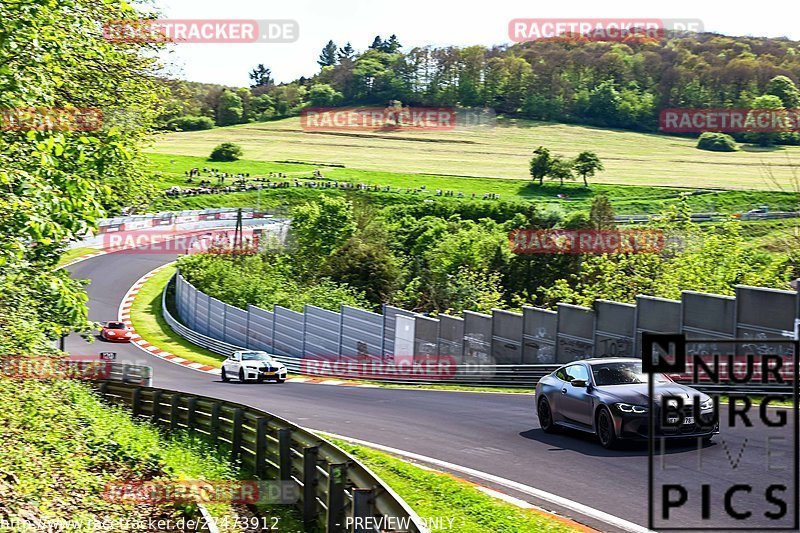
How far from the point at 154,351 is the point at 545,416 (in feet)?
137

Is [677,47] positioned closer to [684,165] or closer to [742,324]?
[684,165]

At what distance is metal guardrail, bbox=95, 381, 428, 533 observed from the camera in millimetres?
9633

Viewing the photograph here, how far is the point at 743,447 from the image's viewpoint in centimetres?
1323

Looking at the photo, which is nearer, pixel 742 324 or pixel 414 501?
pixel 414 501

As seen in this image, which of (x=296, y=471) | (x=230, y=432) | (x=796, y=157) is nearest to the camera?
(x=296, y=471)

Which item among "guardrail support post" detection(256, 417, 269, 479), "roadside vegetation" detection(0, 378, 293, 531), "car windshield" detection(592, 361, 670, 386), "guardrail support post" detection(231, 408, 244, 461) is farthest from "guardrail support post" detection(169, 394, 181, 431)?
"car windshield" detection(592, 361, 670, 386)

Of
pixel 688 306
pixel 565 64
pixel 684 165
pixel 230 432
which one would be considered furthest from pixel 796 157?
pixel 230 432

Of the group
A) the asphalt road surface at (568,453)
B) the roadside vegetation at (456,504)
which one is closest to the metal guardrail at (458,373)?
the asphalt road surface at (568,453)

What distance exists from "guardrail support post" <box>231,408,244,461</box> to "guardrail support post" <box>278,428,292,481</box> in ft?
8.61

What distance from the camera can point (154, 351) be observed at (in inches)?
2141

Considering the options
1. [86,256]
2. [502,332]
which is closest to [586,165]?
[86,256]

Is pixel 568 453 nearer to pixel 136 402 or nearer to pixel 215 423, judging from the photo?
pixel 215 423

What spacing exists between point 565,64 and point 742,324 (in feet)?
516

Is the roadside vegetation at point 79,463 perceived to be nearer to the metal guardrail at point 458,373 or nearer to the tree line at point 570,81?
the metal guardrail at point 458,373
